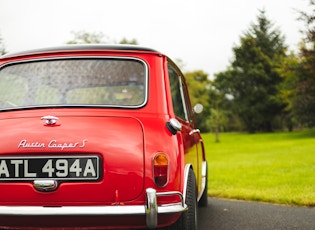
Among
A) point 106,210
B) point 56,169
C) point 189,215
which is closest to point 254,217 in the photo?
point 189,215

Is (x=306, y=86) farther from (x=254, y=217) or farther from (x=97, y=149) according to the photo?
(x=97, y=149)

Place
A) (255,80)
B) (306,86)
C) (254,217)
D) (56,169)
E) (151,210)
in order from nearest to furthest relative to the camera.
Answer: (151,210) < (56,169) < (254,217) < (306,86) < (255,80)

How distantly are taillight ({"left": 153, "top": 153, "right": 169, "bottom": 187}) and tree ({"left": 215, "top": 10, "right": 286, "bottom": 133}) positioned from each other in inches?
2026

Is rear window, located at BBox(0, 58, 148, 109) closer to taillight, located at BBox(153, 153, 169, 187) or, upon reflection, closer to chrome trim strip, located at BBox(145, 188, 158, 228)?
taillight, located at BBox(153, 153, 169, 187)

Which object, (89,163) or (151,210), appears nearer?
(151,210)

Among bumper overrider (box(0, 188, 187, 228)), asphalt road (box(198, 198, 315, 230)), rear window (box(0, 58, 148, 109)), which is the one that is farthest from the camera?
asphalt road (box(198, 198, 315, 230))

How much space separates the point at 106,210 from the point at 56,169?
1.59 feet

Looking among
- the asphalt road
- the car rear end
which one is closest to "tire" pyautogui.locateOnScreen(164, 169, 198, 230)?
the car rear end

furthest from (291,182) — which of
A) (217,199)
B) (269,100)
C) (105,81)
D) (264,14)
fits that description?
(264,14)

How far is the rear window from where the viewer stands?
3.57 m

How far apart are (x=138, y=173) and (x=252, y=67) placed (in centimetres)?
5435

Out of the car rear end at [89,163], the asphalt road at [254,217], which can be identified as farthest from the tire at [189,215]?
the asphalt road at [254,217]

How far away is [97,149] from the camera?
3184 millimetres

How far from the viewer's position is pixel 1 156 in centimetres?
326
